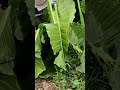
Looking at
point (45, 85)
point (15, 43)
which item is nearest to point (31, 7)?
point (15, 43)

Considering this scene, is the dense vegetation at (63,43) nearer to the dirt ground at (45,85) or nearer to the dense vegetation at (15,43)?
the dirt ground at (45,85)

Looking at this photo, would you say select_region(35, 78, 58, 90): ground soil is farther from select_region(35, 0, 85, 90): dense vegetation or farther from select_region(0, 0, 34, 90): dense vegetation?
select_region(0, 0, 34, 90): dense vegetation

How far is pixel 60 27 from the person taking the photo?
1435mm

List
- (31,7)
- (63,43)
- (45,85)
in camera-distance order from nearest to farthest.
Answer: (31,7) < (45,85) < (63,43)

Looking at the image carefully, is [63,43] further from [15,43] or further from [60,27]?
[15,43]

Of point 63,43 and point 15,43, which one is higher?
point 15,43

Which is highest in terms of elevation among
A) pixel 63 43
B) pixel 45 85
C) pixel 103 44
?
pixel 103 44

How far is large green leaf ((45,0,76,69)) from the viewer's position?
54.3 inches

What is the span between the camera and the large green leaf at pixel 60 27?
1.38m

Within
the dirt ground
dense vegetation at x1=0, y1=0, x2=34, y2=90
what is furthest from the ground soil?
dense vegetation at x1=0, y1=0, x2=34, y2=90

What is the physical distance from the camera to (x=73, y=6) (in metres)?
1.40

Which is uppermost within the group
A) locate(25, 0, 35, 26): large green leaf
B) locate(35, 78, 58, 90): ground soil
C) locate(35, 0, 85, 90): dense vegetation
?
locate(25, 0, 35, 26): large green leaf

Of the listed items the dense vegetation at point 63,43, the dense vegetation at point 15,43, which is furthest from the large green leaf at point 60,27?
the dense vegetation at point 15,43

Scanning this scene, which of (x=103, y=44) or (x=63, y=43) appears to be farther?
(x=63, y=43)
